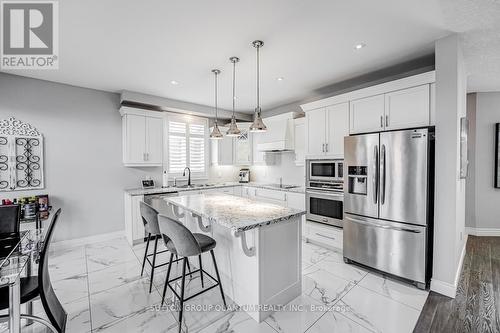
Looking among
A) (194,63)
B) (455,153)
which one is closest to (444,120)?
(455,153)

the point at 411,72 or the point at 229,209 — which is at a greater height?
the point at 411,72

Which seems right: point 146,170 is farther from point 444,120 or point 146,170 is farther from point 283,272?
point 444,120

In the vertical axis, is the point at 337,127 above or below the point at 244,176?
above

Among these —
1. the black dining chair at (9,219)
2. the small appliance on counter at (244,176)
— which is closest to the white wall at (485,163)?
the small appliance on counter at (244,176)

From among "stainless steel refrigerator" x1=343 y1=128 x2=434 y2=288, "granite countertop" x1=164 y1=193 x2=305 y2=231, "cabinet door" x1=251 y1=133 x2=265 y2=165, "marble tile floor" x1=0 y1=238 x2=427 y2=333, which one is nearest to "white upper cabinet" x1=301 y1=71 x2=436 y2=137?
"stainless steel refrigerator" x1=343 y1=128 x2=434 y2=288

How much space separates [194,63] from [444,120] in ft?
9.88

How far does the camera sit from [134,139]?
420 cm

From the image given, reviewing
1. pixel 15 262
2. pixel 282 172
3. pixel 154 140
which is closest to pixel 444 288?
pixel 282 172

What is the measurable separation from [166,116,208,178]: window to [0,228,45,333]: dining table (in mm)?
2823

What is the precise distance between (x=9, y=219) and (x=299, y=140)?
4191 millimetres

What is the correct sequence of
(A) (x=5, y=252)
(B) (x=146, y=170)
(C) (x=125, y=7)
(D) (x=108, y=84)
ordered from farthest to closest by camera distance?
(B) (x=146, y=170) < (D) (x=108, y=84) < (C) (x=125, y=7) < (A) (x=5, y=252)

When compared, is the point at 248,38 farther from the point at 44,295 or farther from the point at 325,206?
the point at 44,295

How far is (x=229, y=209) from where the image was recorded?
92.7 inches

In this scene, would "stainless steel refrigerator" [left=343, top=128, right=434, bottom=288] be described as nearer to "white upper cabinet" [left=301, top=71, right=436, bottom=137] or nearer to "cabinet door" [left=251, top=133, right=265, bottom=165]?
"white upper cabinet" [left=301, top=71, right=436, bottom=137]
